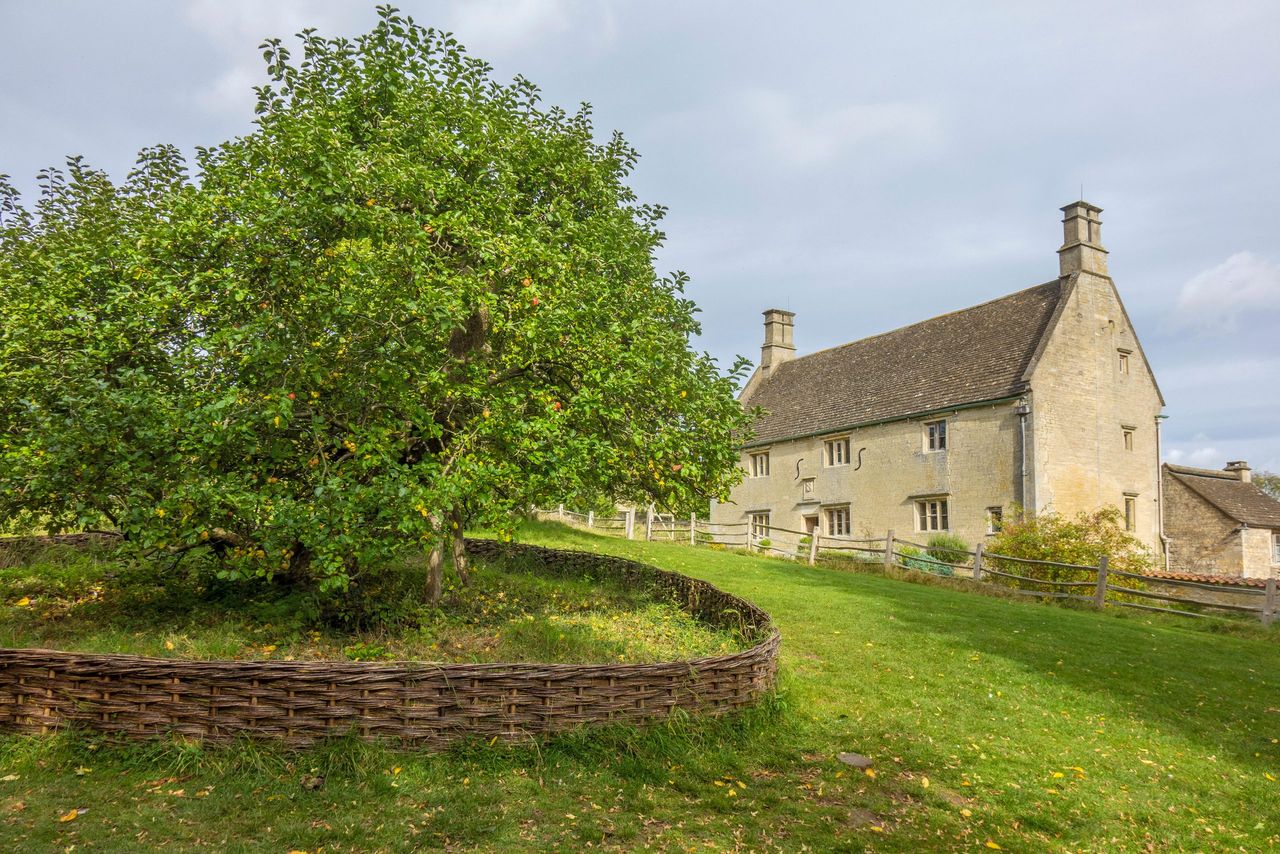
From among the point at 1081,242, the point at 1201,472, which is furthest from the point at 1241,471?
the point at 1081,242

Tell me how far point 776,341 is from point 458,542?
106ft

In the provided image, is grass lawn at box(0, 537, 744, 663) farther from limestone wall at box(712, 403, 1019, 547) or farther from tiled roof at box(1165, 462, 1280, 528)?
tiled roof at box(1165, 462, 1280, 528)

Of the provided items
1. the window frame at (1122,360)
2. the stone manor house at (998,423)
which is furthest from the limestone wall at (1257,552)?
the window frame at (1122,360)

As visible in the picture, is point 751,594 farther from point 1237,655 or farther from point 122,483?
point 122,483

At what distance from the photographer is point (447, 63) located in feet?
39.2

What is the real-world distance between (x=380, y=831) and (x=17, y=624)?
697 centimetres

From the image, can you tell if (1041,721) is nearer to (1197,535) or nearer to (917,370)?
(917,370)

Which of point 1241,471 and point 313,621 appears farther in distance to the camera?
point 1241,471

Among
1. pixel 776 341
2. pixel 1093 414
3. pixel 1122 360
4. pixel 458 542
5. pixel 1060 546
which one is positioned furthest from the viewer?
pixel 776 341

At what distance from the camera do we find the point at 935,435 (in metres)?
29.1

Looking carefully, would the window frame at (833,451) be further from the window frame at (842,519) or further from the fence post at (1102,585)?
the fence post at (1102,585)

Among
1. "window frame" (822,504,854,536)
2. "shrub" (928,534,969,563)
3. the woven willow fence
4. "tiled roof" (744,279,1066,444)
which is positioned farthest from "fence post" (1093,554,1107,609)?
the woven willow fence

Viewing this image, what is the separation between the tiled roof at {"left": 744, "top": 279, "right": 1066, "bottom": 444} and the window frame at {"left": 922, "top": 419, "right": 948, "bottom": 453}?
0.62 meters

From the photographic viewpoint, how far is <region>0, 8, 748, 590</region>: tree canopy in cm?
832
